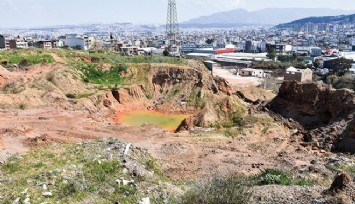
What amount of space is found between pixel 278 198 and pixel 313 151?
676 inches

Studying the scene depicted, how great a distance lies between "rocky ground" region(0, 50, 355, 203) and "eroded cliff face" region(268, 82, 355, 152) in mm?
1143

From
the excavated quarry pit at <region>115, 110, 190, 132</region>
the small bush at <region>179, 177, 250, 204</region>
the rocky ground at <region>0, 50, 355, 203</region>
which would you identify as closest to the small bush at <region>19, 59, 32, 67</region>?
the rocky ground at <region>0, 50, 355, 203</region>

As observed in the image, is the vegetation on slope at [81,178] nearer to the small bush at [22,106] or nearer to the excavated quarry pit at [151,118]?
the small bush at [22,106]

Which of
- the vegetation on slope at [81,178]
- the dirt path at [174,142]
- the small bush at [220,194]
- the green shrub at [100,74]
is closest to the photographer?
the small bush at [220,194]

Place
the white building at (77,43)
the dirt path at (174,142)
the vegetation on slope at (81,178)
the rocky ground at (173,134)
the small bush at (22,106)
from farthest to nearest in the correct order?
the white building at (77,43)
the small bush at (22,106)
the dirt path at (174,142)
the rocky ground at (173,134)
the vegetation on slope at (81,178)

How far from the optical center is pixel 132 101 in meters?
48.4

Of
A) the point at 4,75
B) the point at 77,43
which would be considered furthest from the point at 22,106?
the point at 77,43

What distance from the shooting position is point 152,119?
45.0 metres

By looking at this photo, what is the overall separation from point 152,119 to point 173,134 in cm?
1253

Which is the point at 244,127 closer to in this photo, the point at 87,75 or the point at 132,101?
the point at 132,101

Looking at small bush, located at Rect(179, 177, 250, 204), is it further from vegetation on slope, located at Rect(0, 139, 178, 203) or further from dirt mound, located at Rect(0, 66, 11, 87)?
dirt mound, located at Rect(0, 66, 11, 87)

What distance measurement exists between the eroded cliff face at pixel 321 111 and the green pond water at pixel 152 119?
10.5 meters

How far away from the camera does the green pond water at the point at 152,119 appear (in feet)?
141

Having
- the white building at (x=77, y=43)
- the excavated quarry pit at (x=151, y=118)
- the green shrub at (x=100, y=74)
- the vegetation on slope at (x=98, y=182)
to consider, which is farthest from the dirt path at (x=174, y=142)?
the white building at (x=77, y=43)
